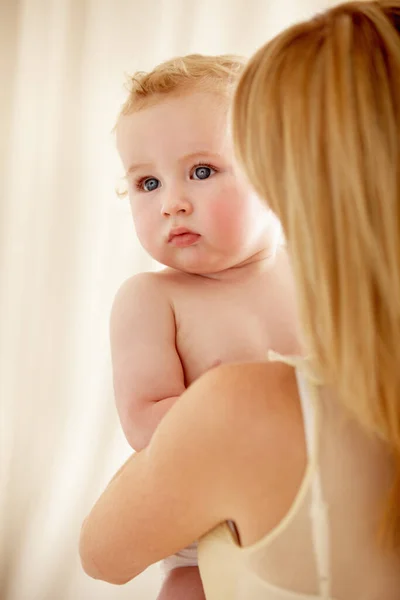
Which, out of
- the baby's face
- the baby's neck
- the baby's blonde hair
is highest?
the baby's blonde hair

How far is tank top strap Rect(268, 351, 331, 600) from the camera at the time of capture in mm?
643

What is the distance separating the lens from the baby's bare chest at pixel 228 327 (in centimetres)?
101

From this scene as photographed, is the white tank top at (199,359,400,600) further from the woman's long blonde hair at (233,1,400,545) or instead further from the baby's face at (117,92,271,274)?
the baby's face at (117,92,271,274)

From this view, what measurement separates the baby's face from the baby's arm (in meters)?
0.08

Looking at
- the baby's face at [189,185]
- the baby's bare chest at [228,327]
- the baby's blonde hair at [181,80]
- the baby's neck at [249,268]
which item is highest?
the baby's blonde hair at [181,80]

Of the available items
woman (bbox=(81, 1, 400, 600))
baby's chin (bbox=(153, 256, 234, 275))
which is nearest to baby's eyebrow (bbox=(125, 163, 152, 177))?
baby's chin (bbox=(153, 256, 234, 275))

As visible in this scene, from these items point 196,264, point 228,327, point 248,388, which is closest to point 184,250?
point 196,264

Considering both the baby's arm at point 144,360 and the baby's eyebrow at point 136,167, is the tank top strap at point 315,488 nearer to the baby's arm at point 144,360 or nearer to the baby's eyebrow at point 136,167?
the baby's arm at point 144,360

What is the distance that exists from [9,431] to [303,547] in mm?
1001

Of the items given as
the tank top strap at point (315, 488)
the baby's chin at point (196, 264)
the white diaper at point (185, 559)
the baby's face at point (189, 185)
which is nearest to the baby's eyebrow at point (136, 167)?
the baby's face at point (189, 185)

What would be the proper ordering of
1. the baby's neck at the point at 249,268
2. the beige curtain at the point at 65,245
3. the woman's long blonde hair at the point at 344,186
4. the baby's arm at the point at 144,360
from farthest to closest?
the beige curtain at the point at 65,245, the baby's neck at the point at 249,268, the baby's arm at the point at 144,360, the woman's long blonde hair at the point at 344,186

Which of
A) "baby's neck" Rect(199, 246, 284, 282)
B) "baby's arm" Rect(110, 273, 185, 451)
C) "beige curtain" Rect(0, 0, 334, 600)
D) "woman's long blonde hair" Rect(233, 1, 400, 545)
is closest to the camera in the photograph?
"woman's long blonde hair" Rect(233, 1, 400, 545)

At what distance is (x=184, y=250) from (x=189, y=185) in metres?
0.10

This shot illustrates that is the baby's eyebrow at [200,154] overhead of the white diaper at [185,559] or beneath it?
overhead
